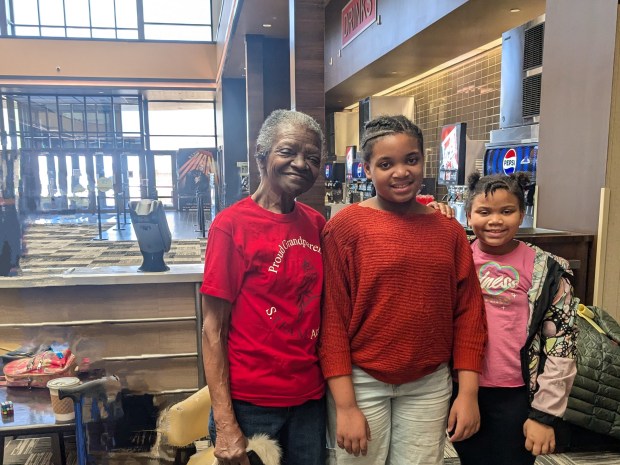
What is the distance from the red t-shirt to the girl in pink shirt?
1.66ft

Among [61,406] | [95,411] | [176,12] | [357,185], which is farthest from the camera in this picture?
Answer: [176,12]

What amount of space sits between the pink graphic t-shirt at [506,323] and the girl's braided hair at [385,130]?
0.45m

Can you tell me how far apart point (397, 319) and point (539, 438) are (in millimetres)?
510

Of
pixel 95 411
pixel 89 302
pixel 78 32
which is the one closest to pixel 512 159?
pixel 89 302

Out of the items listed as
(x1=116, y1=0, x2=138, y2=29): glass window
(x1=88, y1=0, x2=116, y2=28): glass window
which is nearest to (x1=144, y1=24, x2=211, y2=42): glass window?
(x1=116, y1=0, x2=138, y2=29): glass window

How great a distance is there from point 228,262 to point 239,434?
41cm

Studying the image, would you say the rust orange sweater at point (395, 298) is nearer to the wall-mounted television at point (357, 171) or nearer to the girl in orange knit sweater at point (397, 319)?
the girl in orange knit sweater at point (397, 319)

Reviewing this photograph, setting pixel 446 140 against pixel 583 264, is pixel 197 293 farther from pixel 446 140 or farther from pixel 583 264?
pixel 446 140

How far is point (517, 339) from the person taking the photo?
1.35 metres

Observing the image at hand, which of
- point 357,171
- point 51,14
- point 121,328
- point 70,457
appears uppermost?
point 51,14

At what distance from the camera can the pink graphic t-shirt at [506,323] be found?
4.43ft

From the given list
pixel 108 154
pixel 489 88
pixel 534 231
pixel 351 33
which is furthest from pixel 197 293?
pixel 108 154

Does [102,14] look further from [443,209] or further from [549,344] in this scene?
[549,344]

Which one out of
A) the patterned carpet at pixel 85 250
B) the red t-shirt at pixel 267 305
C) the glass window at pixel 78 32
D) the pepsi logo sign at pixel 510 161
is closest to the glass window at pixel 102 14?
the glass window at pixel 78 32
